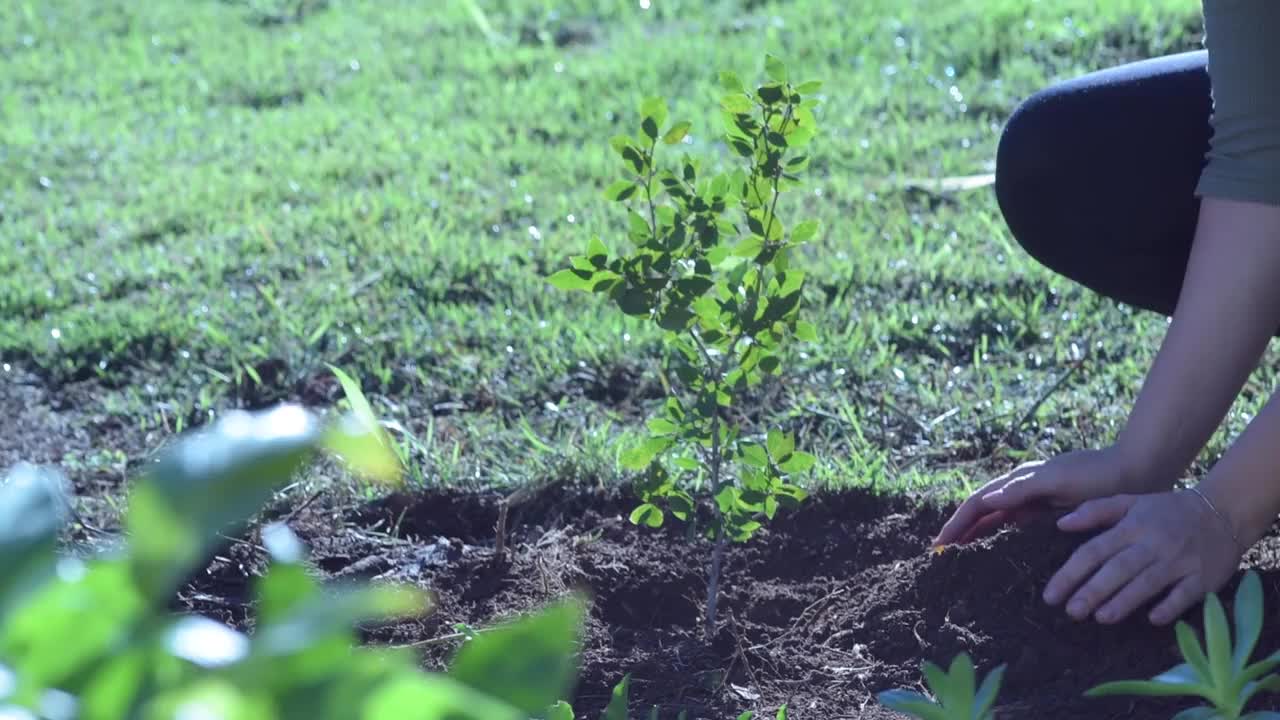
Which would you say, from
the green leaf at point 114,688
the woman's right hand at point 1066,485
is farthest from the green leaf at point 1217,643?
the green leaf at point 114,688

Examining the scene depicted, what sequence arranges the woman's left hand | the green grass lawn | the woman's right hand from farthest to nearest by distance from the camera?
the green grass lawn
the woman's right hand
the woman's left hand

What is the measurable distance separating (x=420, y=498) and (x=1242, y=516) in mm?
1383

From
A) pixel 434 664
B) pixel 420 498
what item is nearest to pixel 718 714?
pixel 434 664

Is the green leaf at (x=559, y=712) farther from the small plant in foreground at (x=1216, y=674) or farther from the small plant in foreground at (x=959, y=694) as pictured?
the small plant in foreground at (x=1216, y=674)

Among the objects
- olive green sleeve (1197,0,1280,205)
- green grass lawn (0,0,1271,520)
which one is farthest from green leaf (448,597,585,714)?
green grass lawn (0,0,1271,520)

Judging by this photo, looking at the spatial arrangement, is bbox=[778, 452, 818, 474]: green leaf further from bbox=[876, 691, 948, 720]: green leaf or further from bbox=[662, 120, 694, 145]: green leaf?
bbox=[876, 691, 948, 720]: green leaf

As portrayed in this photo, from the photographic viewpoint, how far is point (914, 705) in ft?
4.16

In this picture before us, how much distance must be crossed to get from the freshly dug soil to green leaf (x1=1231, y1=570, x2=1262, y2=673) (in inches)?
18.5

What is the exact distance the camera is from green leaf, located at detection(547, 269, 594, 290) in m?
1.87

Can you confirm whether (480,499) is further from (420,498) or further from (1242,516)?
(1242,516)

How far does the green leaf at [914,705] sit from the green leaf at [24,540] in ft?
3.01

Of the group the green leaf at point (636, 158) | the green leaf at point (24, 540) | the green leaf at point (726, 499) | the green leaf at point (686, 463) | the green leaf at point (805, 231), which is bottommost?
the green leaf at point (726, 499)

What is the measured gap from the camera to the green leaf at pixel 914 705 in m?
1.24

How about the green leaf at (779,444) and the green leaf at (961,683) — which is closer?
the green leaf at (961,683)
